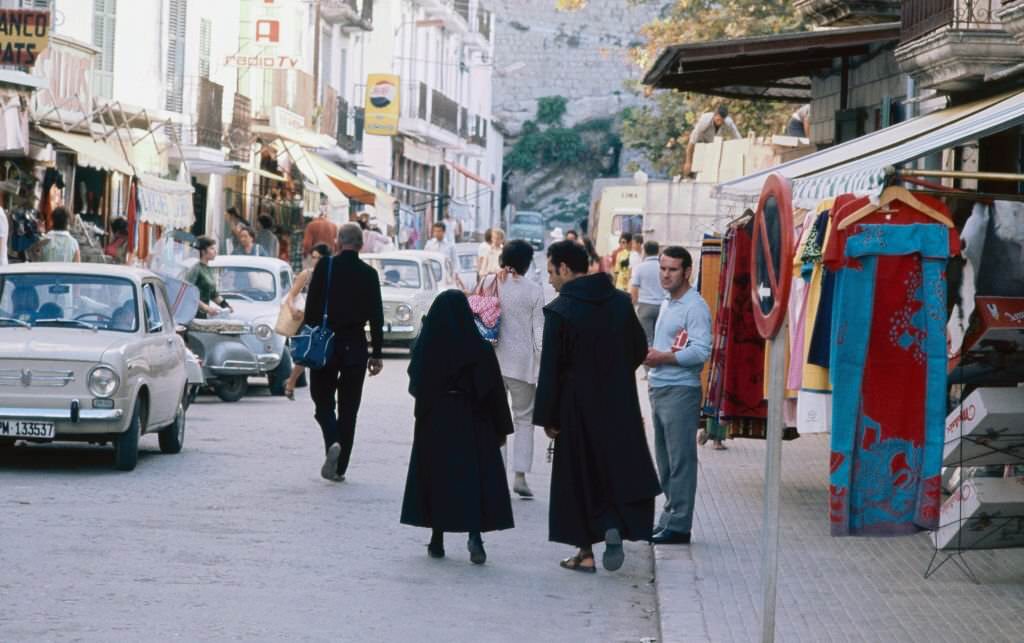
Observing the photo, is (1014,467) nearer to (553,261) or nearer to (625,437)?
(625,437)

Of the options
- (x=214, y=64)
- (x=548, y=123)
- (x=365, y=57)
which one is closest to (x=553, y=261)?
(x=214, y=64)

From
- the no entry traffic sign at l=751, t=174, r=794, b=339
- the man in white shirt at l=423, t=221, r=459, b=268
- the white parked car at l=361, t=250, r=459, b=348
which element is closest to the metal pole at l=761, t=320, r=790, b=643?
the no entry traffic sign at l=751, t=174, r=794, b=339

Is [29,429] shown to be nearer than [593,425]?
No

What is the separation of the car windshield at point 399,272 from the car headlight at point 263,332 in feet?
28.9

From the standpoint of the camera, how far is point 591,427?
10.4 metres

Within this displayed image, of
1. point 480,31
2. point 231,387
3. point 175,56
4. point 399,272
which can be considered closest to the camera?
point 231,387

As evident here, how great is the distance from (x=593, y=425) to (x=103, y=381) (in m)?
4.46

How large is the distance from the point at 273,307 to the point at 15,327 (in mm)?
8775

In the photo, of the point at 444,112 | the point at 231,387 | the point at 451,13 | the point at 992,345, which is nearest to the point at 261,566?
the point at 992,345

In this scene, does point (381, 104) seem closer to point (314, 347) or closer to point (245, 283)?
point (245, 283)

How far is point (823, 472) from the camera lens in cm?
1574

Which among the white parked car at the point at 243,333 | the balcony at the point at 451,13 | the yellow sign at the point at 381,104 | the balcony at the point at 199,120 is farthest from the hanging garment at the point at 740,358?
the balcony at the point at 451,13

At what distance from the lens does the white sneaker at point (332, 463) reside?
44.9 feet

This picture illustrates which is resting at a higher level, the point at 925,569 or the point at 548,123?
the point at 548,123
